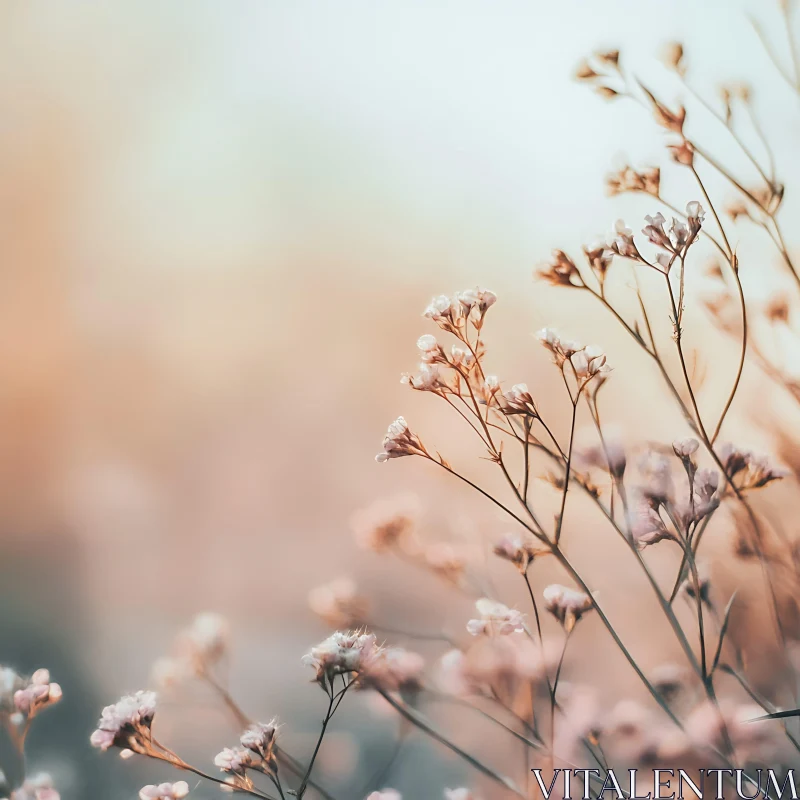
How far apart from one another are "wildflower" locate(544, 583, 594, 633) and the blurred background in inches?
7.1

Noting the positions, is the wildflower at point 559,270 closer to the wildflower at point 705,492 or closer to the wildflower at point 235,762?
the wildflower at point 705,492

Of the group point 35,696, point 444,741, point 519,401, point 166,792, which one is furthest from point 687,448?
point 35,696

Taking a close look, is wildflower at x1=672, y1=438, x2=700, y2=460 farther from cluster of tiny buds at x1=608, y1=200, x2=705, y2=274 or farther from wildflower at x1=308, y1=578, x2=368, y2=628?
wildflower at x1=308, y1=578, x2=368, y2=628

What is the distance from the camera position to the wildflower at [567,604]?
625 mm

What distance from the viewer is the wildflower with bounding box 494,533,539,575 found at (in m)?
0.64

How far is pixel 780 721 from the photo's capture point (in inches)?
25.8

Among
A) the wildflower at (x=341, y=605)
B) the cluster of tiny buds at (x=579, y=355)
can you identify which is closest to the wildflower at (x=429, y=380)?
the cluster of tiny buds at (x=579, y=355)

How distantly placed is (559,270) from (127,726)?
607mm

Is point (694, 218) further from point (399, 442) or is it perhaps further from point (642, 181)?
point (399, 442)

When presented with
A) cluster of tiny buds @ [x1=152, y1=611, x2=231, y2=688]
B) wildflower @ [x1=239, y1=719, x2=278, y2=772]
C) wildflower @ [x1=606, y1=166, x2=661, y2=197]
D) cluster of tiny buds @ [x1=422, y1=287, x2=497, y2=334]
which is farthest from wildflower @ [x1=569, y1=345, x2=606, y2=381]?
cluster of tiny buds @ [x1=152, y1=611, x2=231, y2=688]

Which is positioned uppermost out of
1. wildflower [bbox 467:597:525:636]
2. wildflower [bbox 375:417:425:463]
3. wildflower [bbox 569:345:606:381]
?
wildflower [bbox 569:345:606:381]

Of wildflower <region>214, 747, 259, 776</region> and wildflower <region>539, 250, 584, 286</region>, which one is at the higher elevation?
wildflower <region>539, 250, 584, 286</region>

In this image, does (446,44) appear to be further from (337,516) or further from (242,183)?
(337,516)

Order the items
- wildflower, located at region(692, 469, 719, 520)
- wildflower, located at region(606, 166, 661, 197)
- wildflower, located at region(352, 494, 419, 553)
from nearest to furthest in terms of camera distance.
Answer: wildflower, located at region(692, 469, 719, 520) < wildflower, located at region(606, 166, 661, 197) < wildflower, located at region(352, 494, 419, 553)
